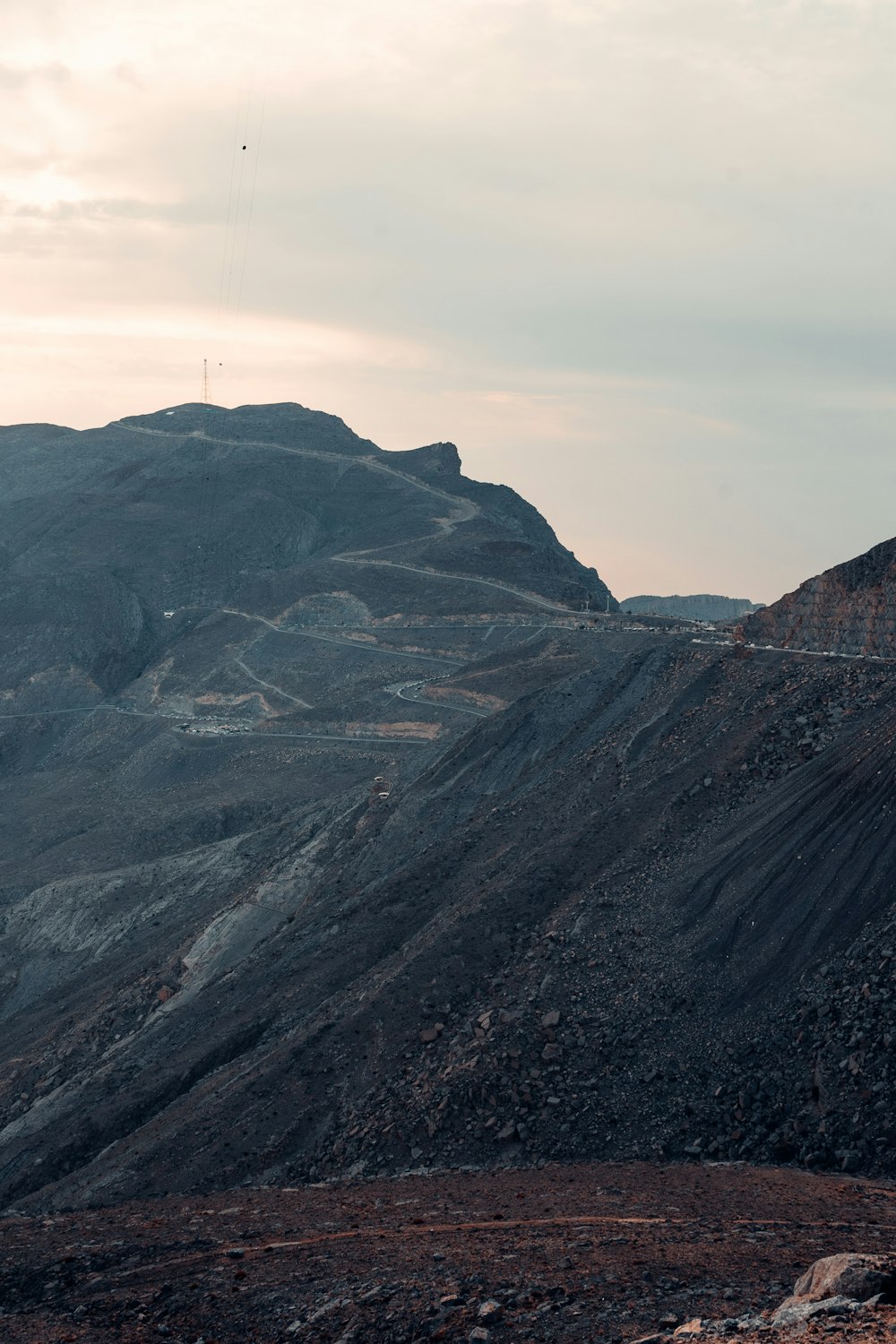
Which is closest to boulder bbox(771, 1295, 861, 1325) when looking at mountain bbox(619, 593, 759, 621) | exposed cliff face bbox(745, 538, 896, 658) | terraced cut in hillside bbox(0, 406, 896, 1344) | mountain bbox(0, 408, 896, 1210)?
Answer: terraced cut in hillside bbox(0, 406, 896, 1344)

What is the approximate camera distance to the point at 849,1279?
13906mm

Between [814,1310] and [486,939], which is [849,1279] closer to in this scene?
[814,1310]

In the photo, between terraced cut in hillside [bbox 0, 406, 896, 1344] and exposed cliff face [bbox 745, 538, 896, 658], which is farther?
exposed cliff face [bbox 745, 538, 896, 658]

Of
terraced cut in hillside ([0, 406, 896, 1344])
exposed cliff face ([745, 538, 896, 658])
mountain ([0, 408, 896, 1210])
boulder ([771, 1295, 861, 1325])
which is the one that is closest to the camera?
boulder ([771, 1295, 861, 1325])

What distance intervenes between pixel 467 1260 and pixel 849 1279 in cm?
615

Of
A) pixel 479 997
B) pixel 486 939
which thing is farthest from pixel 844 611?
pixel 479 997

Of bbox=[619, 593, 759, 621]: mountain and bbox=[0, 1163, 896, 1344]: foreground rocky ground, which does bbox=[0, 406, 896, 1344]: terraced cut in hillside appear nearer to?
bbox=[0, 1163, 896, 1344]: foreground rocky ground

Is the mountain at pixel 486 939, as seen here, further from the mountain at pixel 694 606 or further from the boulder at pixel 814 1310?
the mountain at pixel 694 606

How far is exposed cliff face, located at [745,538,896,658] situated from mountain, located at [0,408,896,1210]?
1.34m

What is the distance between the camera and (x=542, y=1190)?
70.2ft

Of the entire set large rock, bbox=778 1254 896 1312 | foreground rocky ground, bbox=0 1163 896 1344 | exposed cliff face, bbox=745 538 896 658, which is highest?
exposed cliff face, bbox=745 538 896 658

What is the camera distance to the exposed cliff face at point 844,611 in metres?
36.6

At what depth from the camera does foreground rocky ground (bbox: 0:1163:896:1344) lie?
52.0 ft

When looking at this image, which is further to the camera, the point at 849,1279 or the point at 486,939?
the point at 486,939
